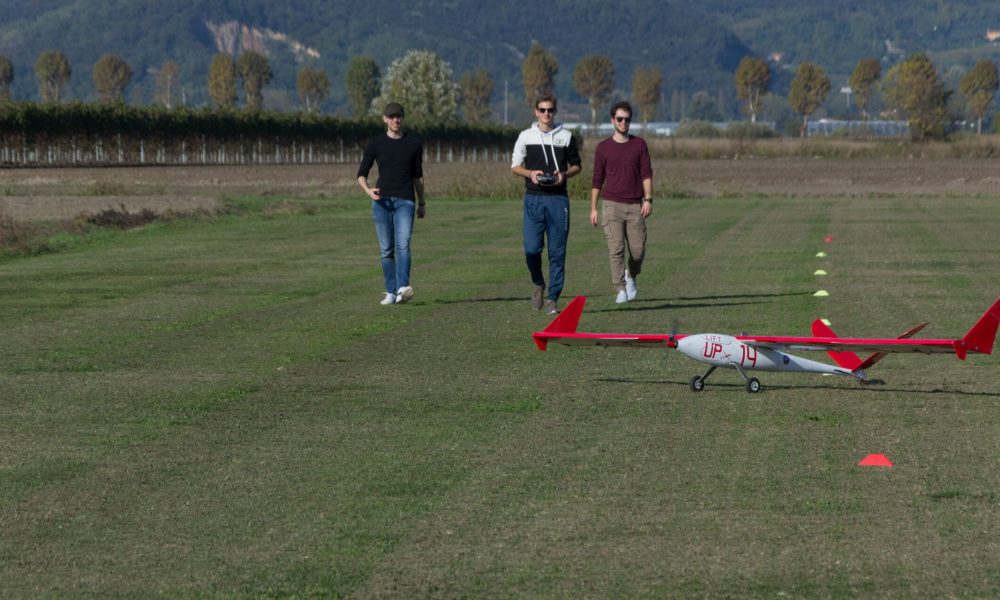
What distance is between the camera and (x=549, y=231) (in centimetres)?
1475

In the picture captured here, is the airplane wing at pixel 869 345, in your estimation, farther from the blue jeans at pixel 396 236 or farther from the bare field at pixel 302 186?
the bare field at pixel 302 186

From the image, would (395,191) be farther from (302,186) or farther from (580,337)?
(302,186)

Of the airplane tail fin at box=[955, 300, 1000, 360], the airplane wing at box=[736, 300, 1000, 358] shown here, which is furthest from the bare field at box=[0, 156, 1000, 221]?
the airplane tail fin at box=[955, 300, 1000, 360]

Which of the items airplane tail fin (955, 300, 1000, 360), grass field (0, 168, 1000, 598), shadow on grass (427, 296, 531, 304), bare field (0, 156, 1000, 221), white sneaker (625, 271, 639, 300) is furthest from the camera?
bare field (0, 156, 1000, 221)

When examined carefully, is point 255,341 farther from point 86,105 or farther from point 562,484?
point 86,105

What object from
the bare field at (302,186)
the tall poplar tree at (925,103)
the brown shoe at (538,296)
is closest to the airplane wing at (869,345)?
the brown shoe at (538,296)

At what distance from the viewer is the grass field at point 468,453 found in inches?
221

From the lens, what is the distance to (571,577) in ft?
18.0

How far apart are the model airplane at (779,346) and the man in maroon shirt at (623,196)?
5095mm

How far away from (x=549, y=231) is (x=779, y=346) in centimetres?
562

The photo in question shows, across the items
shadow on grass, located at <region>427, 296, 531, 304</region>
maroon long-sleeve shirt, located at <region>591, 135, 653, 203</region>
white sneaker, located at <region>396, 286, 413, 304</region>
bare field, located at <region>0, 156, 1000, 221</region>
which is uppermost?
maroon long-sleeve shirt, located at <region>591, 135, 653, 203</region>

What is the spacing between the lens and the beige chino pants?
1539cm

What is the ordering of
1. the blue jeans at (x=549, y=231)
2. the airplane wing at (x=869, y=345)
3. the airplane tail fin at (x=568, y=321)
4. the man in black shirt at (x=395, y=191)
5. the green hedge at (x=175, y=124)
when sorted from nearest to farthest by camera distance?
the airplane wing at (x=869, y=345)
the airplane tail fin at (x=568, y=321)
the blue jeans at (x=549, y=231)
the man in black shirt at (x=395, y=191)
the green hedge at (x=175, y=124)

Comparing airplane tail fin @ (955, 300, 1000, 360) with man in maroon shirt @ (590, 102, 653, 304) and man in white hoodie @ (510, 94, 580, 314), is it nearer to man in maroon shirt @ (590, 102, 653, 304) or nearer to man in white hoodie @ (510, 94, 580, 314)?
man in white hoodie @ (510, 94, 580, 314)
